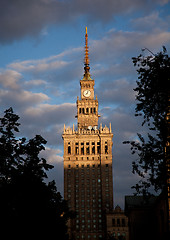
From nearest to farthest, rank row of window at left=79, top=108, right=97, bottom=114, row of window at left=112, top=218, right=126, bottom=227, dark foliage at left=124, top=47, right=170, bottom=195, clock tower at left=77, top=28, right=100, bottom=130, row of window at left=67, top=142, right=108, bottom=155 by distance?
1. dark foliage at left=124, top=47, right=170, bottom=195
2. row of window at left=112, top=218, right=126, bottom=227
3. row of window at left=67, top=142, right=108, bottom=155
4. clock tower at left=77, top=28, right=100, bottom=130
5. row of window at left=79, top=108, right=97, bottom=114

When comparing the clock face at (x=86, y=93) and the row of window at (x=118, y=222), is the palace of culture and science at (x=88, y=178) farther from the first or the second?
the clock face at (x=86, y=93)

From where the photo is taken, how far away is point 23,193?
45219 mm

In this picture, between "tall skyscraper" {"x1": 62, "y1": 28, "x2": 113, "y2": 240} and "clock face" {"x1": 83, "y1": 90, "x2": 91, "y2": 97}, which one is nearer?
"tall skyscraper" {"x1": 62, "y1": 28, "x2": 113, "y2": 240}

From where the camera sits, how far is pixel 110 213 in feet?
519

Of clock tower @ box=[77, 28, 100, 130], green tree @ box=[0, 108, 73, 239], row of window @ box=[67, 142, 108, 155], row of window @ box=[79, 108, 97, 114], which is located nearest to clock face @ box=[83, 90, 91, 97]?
clock tower @ box=[77, 28, 100, 130]

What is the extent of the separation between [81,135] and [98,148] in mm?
9066

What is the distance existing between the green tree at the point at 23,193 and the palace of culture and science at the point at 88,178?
112 metres

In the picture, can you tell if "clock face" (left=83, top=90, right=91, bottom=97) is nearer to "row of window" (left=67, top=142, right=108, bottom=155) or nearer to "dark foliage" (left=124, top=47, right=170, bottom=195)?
"row of window" (left=67, top=142, right=108, bottom=155)

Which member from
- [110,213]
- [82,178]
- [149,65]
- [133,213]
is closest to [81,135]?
[82,178]

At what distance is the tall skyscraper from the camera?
528 ft

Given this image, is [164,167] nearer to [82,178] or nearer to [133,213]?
[133,213]

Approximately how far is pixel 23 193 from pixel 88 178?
124542 mm

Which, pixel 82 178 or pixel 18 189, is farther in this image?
pixel 82 178

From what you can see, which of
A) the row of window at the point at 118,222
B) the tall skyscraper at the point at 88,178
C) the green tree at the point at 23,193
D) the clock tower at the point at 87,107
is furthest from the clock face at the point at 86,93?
the green tree at the point at 23,193
